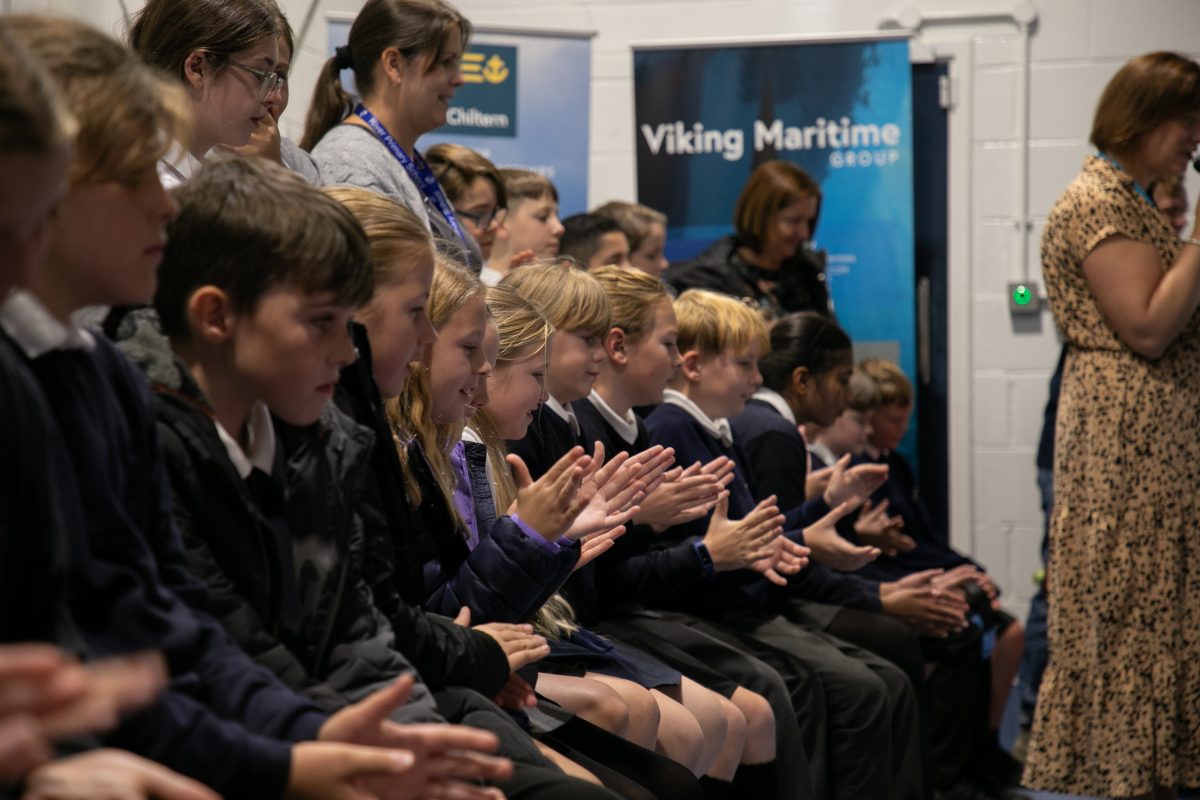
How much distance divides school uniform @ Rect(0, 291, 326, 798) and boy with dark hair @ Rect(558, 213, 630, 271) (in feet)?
9.84

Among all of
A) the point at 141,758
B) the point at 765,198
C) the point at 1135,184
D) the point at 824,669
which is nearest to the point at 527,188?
the point at 765,198

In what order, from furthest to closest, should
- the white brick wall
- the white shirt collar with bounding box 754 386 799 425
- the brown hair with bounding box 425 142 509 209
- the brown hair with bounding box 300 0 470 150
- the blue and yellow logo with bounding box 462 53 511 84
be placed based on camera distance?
the white brick wall → the blue and yellow logo with bounding box 462 53 511 84 → the brown hair with bounding box 425 142 509 209 → the white shirt collar with bounding box 754 386 799 425 → the brown hair with bounding box 300 0 470 150

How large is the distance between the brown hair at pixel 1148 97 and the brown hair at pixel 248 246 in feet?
7.84

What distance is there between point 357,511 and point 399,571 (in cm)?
18

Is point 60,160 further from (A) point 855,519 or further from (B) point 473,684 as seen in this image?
(A) point 855,519

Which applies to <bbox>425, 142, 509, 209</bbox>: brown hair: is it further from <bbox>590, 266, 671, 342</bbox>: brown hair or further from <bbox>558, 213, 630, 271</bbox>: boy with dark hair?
<bbox>590, 266, 671, 342</bbox>: brown hair

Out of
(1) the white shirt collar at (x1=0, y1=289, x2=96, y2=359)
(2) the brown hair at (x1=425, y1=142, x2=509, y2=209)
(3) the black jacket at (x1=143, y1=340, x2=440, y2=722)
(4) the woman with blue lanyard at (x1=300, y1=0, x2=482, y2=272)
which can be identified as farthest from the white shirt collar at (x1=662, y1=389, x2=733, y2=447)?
(1) the white shirt collar at (x1=0, y1=289, x2=96, y2=359)

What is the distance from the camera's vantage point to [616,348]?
3.02 metres

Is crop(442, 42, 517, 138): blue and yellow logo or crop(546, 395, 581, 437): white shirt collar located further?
crop(442, 42, 517, 138): blue and yellow logo

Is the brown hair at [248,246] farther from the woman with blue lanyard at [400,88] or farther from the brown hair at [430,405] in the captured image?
the woman with blue lanyard at [400,88]

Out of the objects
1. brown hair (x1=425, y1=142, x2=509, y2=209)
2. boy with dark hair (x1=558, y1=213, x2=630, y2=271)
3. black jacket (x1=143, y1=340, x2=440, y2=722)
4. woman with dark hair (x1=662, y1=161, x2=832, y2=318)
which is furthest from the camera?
woman with dark hair (x1=662, y1=161, x2=832, y2=318)

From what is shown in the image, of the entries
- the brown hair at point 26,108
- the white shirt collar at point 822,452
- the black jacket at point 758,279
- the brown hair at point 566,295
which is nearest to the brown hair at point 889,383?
the black jacket at point 758,279

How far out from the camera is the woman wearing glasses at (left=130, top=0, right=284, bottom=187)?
2295 millimetres

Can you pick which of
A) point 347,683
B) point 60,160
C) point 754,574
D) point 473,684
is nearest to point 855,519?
point 754,574
